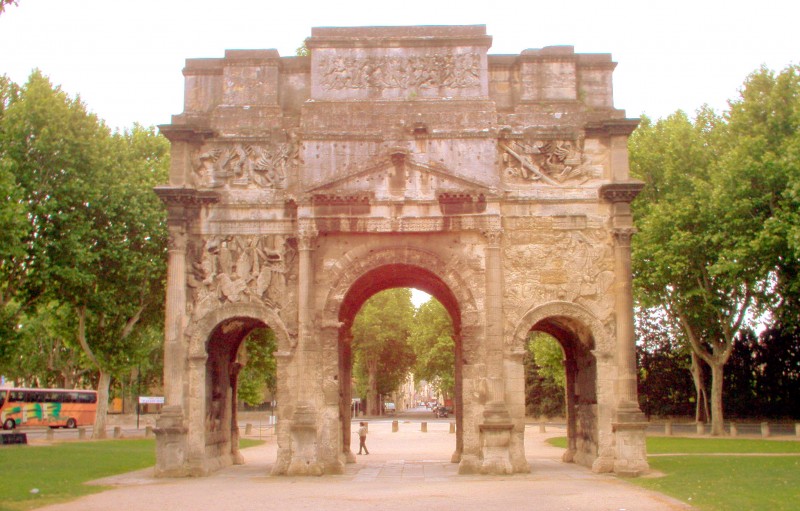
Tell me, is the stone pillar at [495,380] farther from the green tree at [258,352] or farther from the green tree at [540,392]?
the green tree at [540,392]

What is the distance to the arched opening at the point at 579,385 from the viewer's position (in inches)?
874

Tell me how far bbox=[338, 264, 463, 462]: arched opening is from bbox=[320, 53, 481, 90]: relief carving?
5.12 metres

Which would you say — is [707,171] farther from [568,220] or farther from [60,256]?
[60,256]

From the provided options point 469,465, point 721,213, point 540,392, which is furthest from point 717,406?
point 540,392

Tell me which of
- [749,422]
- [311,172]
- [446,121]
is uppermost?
[446,121]

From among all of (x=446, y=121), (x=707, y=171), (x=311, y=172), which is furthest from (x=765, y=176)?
(x=311, y=172)

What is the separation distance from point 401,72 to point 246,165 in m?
5.02

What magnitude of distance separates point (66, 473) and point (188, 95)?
10732 millimetres

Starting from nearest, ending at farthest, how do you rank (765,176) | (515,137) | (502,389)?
(502,389) < (515,137) < (765,176)

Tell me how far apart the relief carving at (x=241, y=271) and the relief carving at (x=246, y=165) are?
155 centimetres

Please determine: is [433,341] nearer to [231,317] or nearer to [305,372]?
[231,317]

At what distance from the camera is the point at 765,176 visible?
29625 millimetres

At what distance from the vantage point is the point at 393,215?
2159cm

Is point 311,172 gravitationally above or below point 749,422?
above
